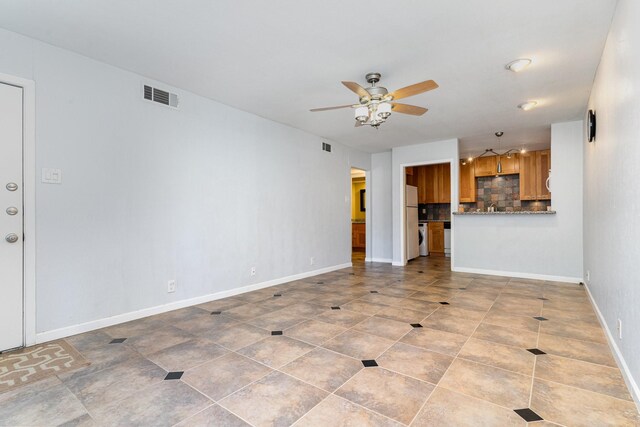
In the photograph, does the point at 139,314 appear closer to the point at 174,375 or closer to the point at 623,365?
the point at 174,375

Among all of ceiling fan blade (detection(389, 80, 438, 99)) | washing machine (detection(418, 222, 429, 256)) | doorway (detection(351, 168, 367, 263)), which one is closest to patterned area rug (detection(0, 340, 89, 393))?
ceiling fan blade (detection(389, 80, 438, 99))

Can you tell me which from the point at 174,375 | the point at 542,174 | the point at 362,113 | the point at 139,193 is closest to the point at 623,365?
the point at 362,113

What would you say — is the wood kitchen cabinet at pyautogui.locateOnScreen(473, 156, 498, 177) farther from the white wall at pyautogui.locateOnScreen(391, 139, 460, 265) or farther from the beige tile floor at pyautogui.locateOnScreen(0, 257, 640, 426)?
the beige tile floor at pyautogui.locateOnScreen(0, 257, 640, 426)

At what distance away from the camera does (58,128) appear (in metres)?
2.85

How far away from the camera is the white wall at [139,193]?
2812mm

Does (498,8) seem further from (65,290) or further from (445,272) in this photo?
(445,272)

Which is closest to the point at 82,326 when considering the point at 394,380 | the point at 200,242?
the point at 200,242

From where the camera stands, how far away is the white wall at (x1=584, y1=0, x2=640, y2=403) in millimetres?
1840

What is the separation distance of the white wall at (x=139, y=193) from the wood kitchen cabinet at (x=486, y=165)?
18.3 feet

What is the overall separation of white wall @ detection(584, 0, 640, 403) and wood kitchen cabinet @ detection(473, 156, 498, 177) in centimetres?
513

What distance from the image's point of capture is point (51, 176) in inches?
111

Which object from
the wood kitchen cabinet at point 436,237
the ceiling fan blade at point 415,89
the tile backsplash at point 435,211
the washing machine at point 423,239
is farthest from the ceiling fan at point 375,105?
the tile backsplash at point 435,211

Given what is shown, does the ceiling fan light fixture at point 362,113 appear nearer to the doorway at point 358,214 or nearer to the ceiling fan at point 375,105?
the ceiling fan at point 375,105

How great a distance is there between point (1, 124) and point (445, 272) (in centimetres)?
629
